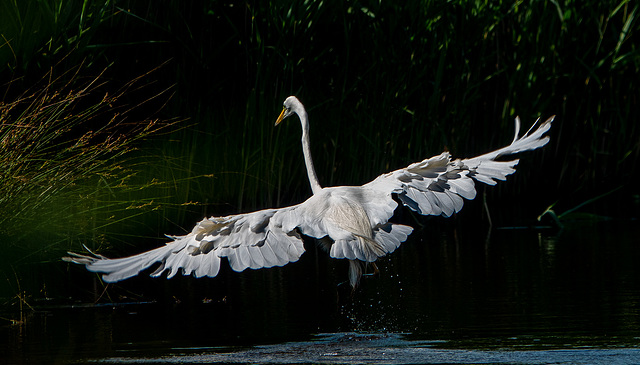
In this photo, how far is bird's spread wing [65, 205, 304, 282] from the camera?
489 centimetres

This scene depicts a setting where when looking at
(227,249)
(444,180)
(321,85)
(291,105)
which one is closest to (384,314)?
(444,180)

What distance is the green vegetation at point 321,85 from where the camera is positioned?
789 cm

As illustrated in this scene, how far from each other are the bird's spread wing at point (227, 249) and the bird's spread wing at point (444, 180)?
73 centimetres

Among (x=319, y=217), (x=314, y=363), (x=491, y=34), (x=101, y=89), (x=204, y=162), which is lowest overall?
(x=314, y=363)

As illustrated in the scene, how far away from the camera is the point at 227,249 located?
5004 millimetres

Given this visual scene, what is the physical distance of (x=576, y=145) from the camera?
10.5 meters

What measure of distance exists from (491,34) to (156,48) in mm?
3475

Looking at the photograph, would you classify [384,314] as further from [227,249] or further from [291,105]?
[291,105]

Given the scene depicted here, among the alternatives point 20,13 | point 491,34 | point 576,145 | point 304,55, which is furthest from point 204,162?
point 576,145

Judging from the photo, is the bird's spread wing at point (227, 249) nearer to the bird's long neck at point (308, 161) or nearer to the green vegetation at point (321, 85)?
the bird's long neck at point (308, 161)

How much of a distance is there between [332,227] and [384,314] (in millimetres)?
729

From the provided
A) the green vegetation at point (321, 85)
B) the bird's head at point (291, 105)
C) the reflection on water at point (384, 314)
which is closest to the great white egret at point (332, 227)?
the reflection on water at point (384, 314)

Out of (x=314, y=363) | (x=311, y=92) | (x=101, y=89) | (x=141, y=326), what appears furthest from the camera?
(x=311, y=92)

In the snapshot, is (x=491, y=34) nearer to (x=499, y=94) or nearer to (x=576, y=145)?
(x=499, y=94)
